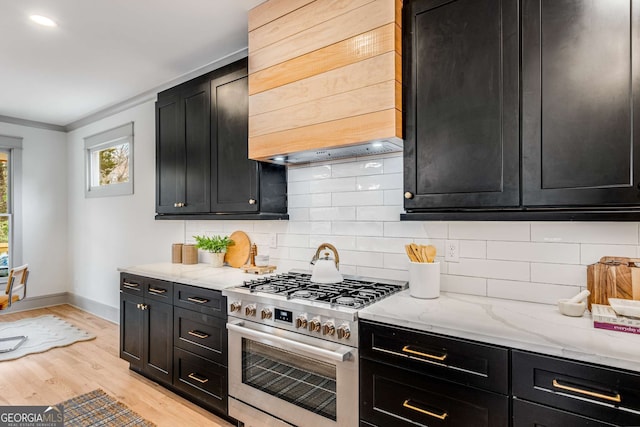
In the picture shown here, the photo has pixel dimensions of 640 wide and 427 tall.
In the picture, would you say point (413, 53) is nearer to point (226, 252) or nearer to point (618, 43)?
point (618, 43)

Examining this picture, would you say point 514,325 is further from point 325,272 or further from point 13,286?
point 13,286

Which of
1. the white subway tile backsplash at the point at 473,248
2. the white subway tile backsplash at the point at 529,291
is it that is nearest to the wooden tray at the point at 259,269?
the white subway tile backsplash at the point at 473,248

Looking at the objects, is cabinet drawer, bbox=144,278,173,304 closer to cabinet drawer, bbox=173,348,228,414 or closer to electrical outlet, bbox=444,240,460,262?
cabinet drawer, bbox=173,348,228,414

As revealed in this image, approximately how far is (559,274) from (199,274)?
7.66ft

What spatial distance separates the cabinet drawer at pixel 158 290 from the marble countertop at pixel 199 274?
0.04m

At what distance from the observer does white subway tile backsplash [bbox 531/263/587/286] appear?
1.78m

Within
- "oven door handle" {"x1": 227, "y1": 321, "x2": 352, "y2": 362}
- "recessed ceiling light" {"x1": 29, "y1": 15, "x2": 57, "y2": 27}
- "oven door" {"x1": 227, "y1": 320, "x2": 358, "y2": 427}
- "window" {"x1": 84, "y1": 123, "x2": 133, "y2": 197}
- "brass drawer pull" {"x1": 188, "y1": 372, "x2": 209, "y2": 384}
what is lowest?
"brass drawer pull" {"x1": 188, "y1": 372, "x2": 209, "y2": 384}

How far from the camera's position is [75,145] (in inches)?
215

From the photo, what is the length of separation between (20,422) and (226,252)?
175cm

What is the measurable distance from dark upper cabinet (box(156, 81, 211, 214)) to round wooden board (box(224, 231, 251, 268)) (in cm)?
40

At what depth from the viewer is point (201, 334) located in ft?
8.27

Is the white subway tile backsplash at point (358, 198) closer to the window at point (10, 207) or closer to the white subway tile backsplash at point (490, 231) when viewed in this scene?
the white subway tile backsplash at point (490, 231)

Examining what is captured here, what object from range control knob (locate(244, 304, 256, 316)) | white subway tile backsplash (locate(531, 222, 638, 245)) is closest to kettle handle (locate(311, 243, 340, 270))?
range control knob (locate(244, 304, 256, 316))

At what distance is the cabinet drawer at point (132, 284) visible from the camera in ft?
9.96
